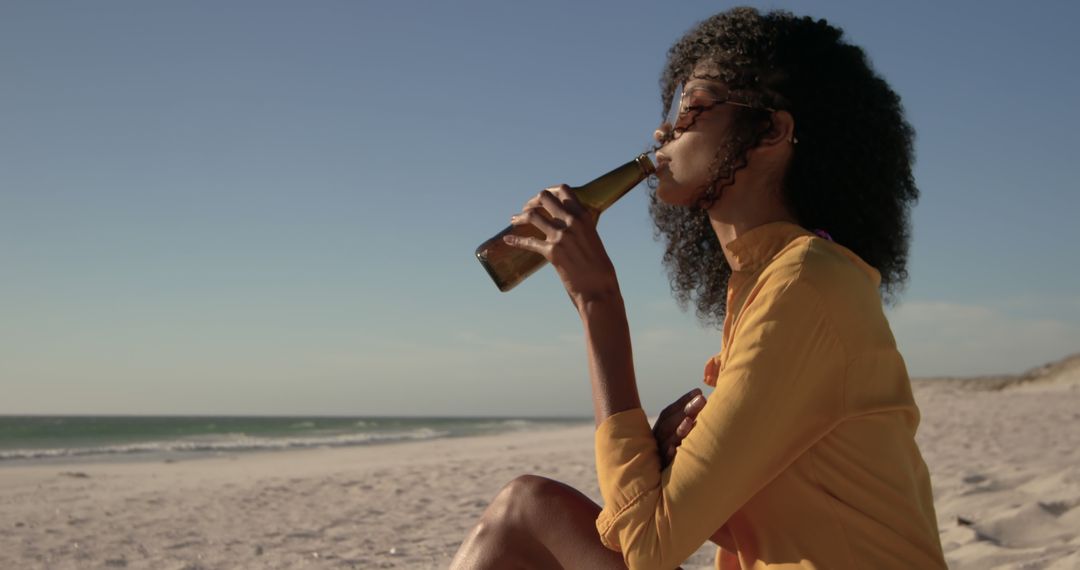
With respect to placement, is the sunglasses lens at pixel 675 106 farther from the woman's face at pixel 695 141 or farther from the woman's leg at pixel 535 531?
the woman's leg at pixel 535 531

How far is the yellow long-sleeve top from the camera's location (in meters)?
1.32

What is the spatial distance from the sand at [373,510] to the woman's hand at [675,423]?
2223 mm

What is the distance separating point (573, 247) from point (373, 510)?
5248 millimetres

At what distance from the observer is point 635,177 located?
6.06 ft

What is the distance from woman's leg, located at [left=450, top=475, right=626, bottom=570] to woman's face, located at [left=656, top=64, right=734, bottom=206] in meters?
0.59

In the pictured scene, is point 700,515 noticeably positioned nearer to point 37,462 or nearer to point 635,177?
point 635,177

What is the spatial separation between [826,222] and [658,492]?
0.65m

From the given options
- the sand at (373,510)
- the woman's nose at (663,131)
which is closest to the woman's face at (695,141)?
the woman's nose at (663,131)

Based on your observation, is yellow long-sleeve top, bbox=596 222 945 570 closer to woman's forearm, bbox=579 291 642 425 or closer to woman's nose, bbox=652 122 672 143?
woman's forearm, bbox=579 291 642 425

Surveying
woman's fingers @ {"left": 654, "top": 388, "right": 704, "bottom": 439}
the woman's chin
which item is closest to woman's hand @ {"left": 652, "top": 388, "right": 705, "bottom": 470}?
woman's fingers @ {"left": 654, "top": 388, "right": 704, "bottom": 439}

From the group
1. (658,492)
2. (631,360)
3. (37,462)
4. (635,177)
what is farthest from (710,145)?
(37,462)

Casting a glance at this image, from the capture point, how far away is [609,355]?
1.51 m

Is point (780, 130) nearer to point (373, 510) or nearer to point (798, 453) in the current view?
point (798, 453)

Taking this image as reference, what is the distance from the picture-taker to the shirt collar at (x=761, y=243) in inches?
60.8
